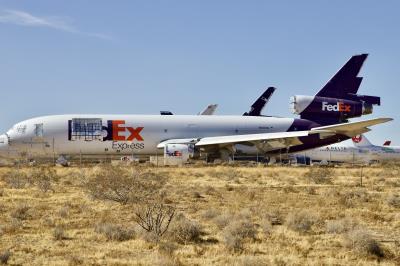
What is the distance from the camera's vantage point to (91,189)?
24.3 m

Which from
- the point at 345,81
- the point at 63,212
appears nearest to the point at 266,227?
the point at 63,212

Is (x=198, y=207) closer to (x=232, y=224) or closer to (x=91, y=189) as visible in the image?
(x=91, y=189)

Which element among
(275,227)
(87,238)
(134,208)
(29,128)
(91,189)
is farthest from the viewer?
(29,128)

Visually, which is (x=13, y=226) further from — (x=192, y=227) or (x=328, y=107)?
(x=328, y=107)

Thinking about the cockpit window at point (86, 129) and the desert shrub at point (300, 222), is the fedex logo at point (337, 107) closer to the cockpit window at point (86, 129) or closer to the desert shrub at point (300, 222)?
the cockpit window at point (86, 129)

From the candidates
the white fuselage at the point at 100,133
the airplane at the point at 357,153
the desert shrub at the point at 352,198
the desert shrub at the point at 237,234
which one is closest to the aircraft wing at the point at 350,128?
the white fuselage at the point at 100,133

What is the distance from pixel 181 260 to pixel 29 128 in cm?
4169

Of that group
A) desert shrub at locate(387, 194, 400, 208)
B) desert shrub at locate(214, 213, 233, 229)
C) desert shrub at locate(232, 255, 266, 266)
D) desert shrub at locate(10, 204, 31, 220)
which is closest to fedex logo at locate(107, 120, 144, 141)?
desert shrub at locate(387, 194, 400, 208)

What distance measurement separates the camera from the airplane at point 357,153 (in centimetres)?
7912

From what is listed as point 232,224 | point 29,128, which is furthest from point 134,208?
point 29,128

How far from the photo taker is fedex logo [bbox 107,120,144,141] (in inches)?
2060

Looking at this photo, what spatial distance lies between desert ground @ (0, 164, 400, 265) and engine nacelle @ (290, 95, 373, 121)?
30875mm

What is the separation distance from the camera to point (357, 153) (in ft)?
278

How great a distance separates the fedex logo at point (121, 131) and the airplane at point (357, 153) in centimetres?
2769
